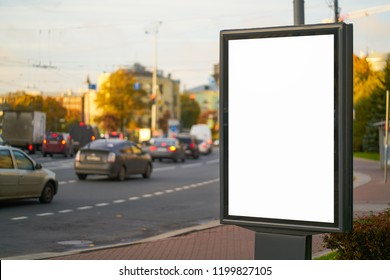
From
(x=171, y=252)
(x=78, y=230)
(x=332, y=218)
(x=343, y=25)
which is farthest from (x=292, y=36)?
(x=78, y=230)

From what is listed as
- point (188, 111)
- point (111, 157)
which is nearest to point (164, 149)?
point (111, 157)

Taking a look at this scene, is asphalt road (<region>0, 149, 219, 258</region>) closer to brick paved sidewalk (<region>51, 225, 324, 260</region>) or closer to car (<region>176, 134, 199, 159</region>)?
brick paved sidewalk (<region>51, 225, 324, 260</region>)

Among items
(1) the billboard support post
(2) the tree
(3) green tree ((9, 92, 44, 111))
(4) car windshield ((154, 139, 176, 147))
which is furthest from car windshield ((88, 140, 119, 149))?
(1) the billboard support post

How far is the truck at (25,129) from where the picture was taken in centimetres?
2699

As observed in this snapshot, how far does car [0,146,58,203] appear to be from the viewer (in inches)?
744

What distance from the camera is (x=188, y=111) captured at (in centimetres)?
17212

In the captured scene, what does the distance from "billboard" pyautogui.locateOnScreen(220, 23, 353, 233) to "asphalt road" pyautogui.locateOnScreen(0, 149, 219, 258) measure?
5949 millimetres

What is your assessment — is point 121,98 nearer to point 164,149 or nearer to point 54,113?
point 164,149

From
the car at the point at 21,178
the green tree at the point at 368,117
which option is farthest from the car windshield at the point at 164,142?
the car at the point at 21,178

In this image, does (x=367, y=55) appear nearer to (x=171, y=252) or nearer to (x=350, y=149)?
(x=171, y=252)

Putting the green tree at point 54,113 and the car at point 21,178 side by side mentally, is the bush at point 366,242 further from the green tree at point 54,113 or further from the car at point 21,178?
the green tree at point 54,113

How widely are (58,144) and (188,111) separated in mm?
129296
